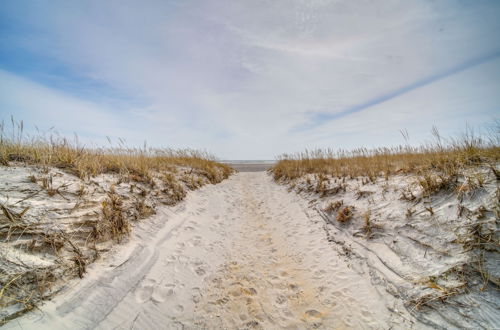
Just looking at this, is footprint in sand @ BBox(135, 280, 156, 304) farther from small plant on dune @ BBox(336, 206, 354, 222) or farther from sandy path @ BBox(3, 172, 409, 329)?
small plant on dune @ BBox(336, 206, 354, 222)

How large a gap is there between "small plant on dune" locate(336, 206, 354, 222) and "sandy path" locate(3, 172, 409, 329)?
1.80 ft

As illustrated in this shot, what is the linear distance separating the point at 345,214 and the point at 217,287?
3.35m

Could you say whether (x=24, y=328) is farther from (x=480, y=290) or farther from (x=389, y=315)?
(x=480, y=290)

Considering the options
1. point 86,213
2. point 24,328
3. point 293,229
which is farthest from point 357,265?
point 86,213

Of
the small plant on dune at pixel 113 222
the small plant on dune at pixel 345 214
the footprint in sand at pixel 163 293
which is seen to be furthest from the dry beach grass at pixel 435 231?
the small plant on dune at pixel 113 222

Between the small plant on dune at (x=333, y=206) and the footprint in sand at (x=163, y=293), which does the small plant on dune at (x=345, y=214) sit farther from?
the footprint in sand at (x=163, y=293)

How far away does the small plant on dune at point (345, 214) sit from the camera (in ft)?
16.2

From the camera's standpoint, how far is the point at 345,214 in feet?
16.6

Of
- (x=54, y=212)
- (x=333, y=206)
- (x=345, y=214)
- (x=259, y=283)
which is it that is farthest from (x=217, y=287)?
(x=333, y=206)

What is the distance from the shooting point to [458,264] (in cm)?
264

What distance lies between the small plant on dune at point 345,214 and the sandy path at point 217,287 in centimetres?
55

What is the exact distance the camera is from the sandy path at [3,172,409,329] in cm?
270

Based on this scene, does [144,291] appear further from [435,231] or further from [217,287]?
[435,231]

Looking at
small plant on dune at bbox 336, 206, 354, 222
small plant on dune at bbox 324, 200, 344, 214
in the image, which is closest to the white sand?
small plant on dune at bbox 336, 206, 354, 222
